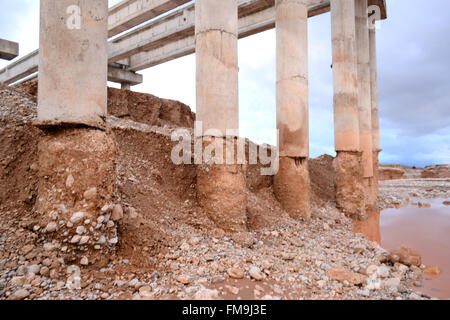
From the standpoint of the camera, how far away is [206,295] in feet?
9.49

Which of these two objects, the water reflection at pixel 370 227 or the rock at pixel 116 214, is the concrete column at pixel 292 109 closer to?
the water reflection at pixel 370 227

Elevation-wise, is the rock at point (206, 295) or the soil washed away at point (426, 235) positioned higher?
the rock at point (206, 295)

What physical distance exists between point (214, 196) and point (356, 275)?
2416 mm

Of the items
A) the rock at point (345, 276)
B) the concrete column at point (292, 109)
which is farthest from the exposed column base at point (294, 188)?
the rock at point (345, 276)

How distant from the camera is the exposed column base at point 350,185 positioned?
28.0ft

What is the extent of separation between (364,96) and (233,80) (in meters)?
7.07

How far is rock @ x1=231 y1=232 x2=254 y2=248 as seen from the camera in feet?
14.9

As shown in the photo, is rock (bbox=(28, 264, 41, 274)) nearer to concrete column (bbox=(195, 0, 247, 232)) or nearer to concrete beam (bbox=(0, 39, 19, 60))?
concrete column (bbox=(195, 0, 247, 232))

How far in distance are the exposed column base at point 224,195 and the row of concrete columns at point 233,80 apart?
29 mm

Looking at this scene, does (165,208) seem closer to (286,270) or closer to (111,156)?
(111,156)

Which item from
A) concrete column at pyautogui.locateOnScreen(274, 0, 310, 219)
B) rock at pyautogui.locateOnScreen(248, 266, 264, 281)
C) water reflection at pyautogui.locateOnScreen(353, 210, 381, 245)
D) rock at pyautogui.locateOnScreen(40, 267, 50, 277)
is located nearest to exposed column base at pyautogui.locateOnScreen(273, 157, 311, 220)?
concrete column at pyautogui.locateOnScreen(274, 0, 310, 219)

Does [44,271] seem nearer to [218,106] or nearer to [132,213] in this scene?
[132,213]

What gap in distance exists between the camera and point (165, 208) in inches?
182
